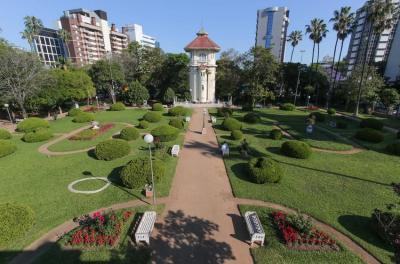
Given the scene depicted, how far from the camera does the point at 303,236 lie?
8.58 meters

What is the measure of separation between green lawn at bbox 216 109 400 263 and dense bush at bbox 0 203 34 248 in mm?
10176

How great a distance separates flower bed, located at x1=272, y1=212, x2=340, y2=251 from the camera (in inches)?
324

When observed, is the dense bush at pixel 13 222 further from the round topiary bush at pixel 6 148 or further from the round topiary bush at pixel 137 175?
the round topiary bush at pixel 6 148

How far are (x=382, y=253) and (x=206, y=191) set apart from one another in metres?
8.04

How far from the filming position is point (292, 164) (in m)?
16.2

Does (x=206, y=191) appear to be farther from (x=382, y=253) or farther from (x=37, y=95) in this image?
(x=37, y=95)

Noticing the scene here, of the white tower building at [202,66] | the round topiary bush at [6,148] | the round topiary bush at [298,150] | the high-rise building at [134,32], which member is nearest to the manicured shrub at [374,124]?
the round topiary bush at [298,150]

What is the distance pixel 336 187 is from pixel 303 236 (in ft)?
19.6

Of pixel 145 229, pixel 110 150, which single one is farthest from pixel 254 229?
pixel 110 150

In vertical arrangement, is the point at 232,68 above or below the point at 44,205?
above

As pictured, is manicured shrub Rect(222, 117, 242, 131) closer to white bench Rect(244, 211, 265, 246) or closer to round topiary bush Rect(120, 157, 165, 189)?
round topiary bush Rect(120, 157, 165, 189)

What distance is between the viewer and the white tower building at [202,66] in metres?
45.3

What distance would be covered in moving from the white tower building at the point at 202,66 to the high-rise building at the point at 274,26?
66.9 metres

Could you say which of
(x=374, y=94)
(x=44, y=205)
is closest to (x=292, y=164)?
(x=44, y=205)
